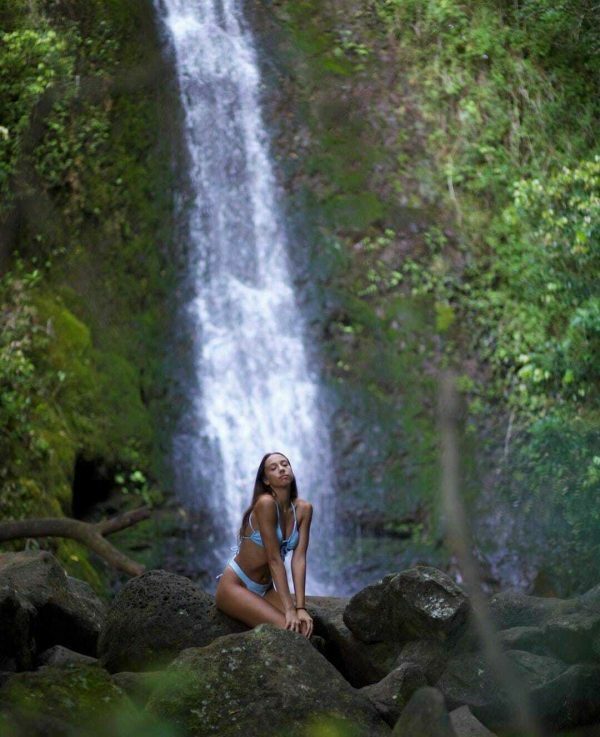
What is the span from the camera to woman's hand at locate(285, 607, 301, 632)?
5.08 m

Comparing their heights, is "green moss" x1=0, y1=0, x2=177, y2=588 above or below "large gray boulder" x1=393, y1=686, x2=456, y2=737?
above

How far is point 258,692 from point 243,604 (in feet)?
3.38

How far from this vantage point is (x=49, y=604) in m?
5.62

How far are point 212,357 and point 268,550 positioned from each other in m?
6.66

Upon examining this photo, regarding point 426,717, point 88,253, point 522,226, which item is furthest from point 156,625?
point 522,226

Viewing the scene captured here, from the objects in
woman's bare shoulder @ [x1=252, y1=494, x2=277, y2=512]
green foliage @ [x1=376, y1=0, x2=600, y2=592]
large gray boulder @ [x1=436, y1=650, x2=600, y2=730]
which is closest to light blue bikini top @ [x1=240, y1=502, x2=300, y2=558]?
woman's bare shoulder @ [x1=252, y1=494, x2=277, y2=512]

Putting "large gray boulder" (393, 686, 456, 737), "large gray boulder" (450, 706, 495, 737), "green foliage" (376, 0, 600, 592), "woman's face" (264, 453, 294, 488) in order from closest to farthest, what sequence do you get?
1. "large gray boulder" (393, 686, 456, 737)
2. "large gray boulder" (450, 706, 495, 737)
3. "woman's face" (264, 453, 294, 488)
4. "green foliage" (376, 0, 600, 592)

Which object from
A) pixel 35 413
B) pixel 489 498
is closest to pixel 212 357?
pixel 35 413

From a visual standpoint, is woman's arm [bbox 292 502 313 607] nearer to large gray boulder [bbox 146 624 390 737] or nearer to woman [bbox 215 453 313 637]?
woman [bbox 215 453 313 637]

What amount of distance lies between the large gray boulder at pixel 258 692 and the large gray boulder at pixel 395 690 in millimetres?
114

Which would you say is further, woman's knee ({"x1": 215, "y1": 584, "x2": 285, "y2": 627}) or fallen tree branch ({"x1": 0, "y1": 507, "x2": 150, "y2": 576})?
fallen tree branch ({"x1": 0, "y1": 507, "x2": 150, "y2": 576})

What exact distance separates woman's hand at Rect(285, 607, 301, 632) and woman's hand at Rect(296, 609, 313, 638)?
2 centimetres

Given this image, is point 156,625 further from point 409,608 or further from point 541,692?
point 541,692

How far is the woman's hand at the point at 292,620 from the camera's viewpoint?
200 inches
